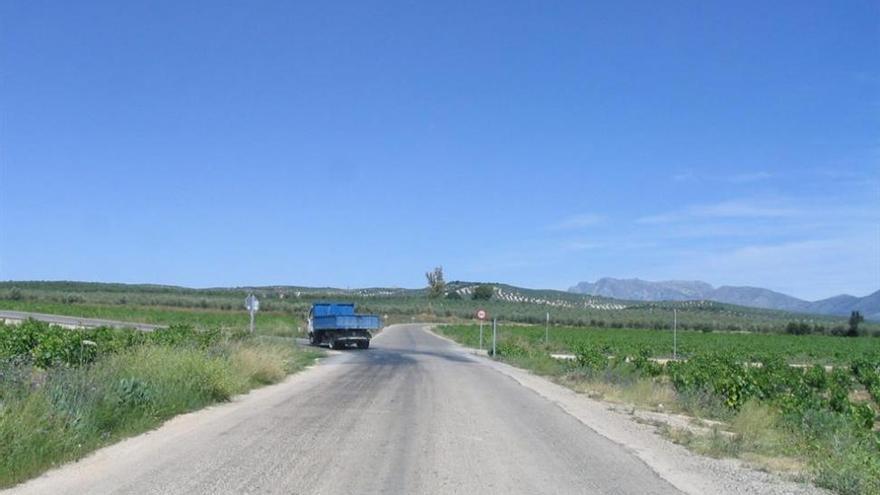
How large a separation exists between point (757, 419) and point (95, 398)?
39.5 feet

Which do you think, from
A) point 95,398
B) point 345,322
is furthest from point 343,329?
point 95,398

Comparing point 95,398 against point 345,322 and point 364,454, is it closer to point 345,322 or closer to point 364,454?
point 364,454

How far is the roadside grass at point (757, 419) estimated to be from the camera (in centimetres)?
1220

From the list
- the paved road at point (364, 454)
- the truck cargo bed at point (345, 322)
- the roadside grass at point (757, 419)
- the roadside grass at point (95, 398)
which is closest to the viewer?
the paved road at point (364, 454)

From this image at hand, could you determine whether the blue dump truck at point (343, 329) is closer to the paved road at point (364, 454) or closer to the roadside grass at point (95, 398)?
the roadside grass at point (95, 398)

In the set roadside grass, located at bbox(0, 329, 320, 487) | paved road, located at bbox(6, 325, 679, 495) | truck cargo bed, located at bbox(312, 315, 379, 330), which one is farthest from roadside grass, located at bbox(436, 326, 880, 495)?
truck cargo bed, located at bbox(312, 315, 379, 330)

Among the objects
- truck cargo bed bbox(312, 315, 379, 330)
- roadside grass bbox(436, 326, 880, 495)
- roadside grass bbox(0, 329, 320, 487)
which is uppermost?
truck cargo bed bbox(312, 315, 379, 330)

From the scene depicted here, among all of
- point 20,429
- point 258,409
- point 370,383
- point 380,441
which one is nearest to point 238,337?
point 370,383

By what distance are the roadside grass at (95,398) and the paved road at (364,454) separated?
0.34 metres

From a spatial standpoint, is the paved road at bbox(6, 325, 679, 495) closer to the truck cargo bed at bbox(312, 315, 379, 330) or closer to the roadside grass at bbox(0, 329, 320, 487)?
the roadside grass at bbox(0, 329, 320, 487)

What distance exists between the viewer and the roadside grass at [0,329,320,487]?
11.1 meters

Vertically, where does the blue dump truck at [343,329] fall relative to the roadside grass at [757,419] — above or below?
above

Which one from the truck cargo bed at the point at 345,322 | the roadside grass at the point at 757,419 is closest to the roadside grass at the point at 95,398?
the roadside grass at the point at 757,419

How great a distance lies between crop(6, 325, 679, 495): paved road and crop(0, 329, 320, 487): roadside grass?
34 cm
